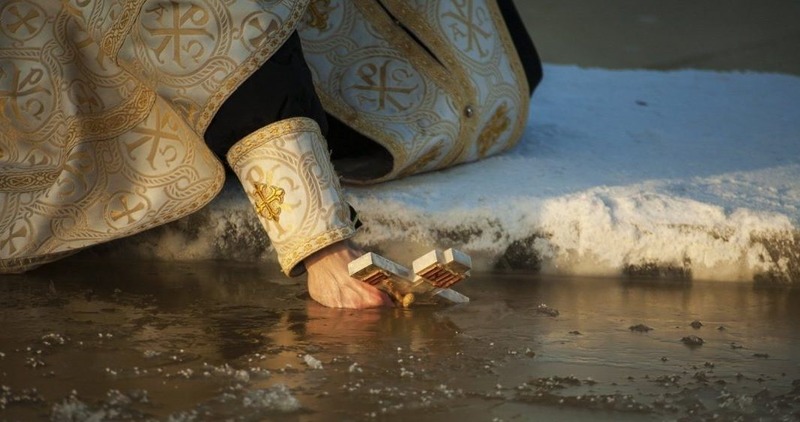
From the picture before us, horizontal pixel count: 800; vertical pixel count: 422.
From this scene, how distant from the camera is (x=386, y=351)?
1.82m

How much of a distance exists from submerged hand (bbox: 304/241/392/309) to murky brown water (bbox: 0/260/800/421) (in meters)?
0.02

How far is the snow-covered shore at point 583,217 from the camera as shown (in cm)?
227

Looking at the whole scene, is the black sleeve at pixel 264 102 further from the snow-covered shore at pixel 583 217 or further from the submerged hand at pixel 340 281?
the snow-covered shore at pixel 583 217

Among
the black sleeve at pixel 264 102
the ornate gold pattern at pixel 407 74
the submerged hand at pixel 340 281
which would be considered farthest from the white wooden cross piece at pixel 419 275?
the ornate gold pattern at pixel 407 74

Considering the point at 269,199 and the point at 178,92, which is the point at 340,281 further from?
the point at 178,92

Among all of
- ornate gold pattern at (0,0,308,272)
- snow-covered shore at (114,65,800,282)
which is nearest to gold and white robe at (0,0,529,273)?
ornate gold pattern at (0,0,308,272)

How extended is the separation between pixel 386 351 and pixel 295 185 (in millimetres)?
320

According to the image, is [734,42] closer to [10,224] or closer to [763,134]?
[763,134]

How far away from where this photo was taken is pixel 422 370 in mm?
1745

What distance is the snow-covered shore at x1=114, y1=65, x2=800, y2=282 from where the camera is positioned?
2.27m

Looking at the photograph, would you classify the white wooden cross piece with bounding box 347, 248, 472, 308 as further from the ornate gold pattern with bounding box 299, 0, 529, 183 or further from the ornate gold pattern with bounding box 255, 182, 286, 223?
the ornate gold pattern with bounding box 299, 0, 529, 183

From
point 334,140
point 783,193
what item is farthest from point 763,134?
point 334,140

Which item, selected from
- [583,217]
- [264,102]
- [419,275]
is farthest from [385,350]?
[583,217]

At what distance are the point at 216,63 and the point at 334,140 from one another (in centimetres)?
49
